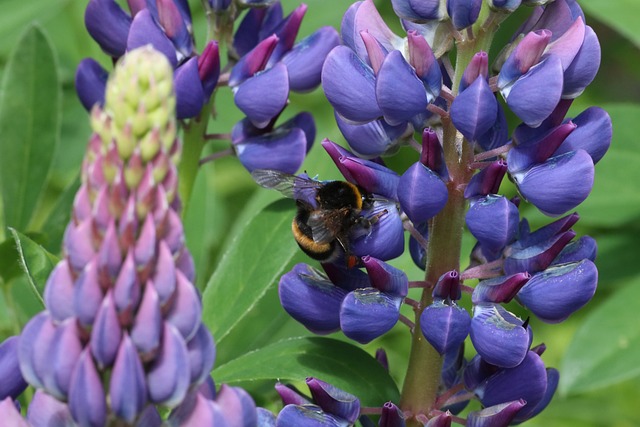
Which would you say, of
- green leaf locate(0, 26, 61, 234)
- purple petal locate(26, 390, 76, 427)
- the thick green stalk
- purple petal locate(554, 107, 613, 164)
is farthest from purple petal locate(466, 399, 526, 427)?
green leaf locate(0, 26, 61, 234)

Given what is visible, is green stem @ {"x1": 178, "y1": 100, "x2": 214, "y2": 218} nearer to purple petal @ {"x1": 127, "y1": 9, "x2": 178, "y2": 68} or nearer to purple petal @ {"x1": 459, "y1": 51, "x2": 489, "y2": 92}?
purple petal @ {"x1": 127, "y1": 9, "x2": 178, "y2": 68}

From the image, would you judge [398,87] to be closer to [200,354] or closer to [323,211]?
[323,211]

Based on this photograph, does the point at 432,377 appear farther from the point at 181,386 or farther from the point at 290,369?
the point at 181,386

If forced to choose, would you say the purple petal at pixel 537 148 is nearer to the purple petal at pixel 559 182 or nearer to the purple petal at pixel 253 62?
the purple petal at pixel 559 182

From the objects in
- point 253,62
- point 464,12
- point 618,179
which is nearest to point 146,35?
point 253,62

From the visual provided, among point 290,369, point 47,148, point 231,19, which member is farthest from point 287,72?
point 47,148
